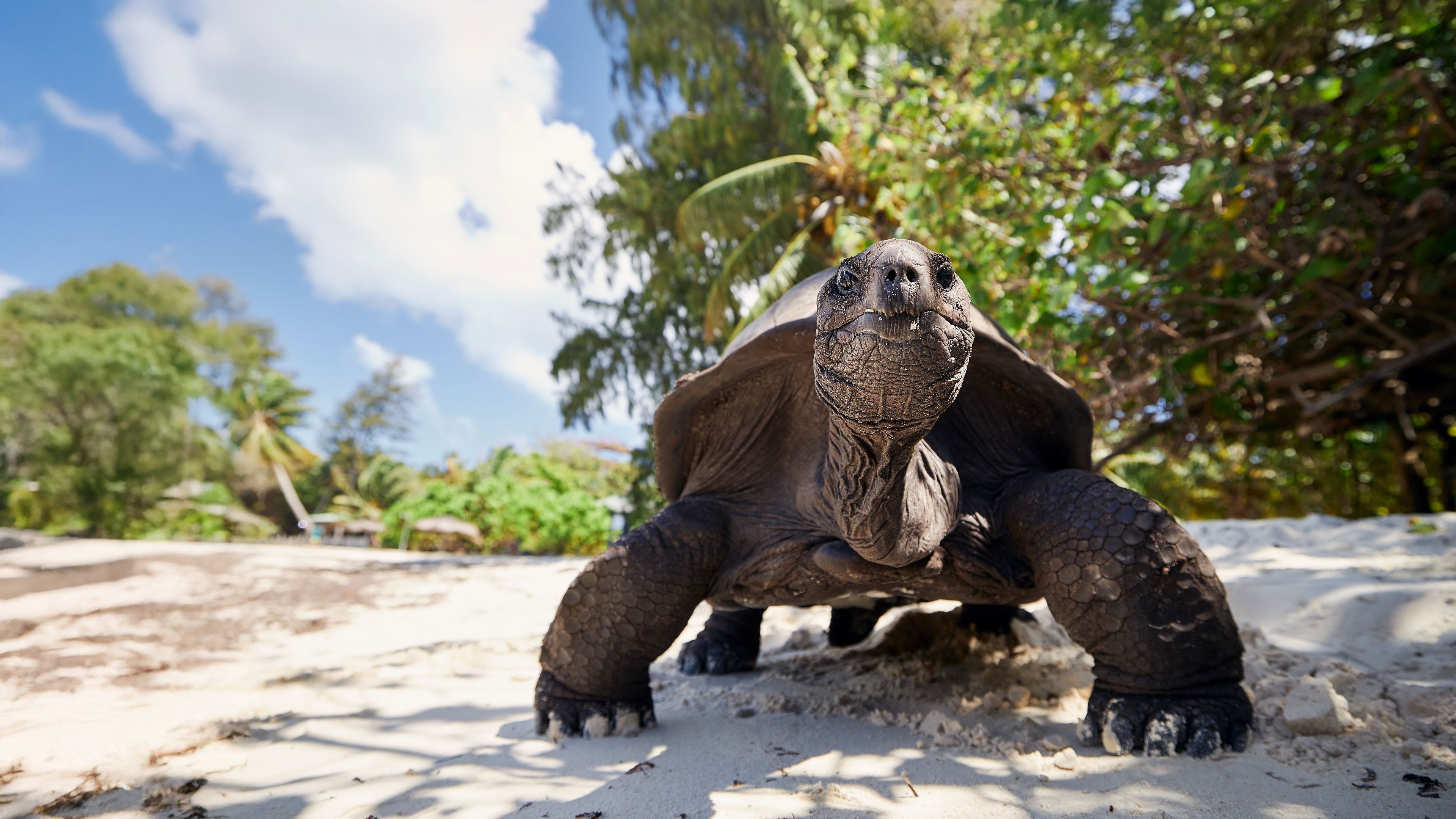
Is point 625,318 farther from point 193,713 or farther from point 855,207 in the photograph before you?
point 193,713

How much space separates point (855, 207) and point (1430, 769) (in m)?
8.14

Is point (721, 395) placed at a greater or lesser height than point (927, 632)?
greater

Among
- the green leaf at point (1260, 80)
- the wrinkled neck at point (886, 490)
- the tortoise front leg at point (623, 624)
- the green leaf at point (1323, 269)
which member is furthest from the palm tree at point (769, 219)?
the wrinkled neck at point (886, 490)

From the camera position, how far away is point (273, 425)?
31.5 m

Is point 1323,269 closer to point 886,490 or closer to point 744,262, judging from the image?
point 886,490

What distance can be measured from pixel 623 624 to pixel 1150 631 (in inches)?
54.4

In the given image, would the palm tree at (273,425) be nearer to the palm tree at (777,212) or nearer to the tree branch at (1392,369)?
the palm tree at (777,212)

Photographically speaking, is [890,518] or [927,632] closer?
[890,518]

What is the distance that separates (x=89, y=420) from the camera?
19344 millimetres

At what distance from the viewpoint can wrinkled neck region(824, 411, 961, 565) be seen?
143cm

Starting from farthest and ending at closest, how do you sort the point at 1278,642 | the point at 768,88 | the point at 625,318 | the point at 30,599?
the point at 625,318
the point at 768,88
the point at 30,599
the point at 1278,642

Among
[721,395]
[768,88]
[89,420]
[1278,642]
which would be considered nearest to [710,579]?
[721,395]

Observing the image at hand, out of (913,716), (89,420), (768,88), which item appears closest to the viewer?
(913,716)

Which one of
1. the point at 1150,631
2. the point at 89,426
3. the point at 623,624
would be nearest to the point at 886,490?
the point at 1150,631
